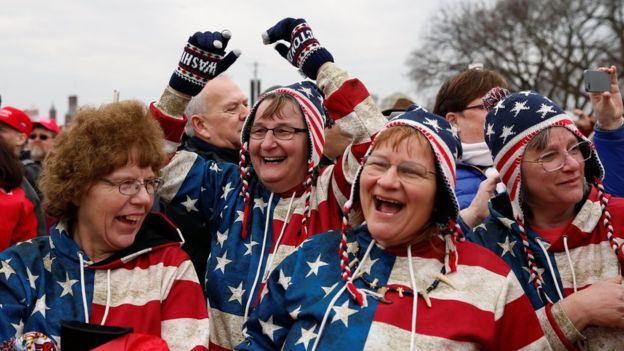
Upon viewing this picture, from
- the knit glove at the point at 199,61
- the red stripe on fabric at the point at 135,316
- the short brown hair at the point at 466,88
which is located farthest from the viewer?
the short brown hair at the point at 466,88

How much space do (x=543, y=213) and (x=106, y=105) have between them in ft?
6.38

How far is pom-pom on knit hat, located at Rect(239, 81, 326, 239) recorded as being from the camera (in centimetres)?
347

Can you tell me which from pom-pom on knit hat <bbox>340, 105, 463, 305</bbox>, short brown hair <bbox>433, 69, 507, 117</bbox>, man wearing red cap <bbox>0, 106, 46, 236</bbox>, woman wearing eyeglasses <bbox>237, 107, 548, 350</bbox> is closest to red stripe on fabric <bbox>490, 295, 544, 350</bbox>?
woman wearing eyeglasses <bbox>237, 107, 548, 350</bbox>

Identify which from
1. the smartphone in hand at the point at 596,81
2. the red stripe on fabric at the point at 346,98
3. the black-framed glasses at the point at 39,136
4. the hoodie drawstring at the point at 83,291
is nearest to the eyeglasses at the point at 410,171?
the red stripe on fabric at the point at 346,98

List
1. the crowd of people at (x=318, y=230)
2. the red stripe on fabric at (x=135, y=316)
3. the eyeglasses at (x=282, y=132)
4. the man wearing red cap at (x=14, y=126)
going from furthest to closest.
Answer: the man wearing red cap at (x=14, y=126) → the eyeglasses at (x=282, y=132) → the red stripe on fabric at (x=135, y=316) → the crowd of people at (x=318, y=230)

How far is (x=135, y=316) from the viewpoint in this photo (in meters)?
2.86

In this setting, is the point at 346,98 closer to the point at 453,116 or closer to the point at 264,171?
the point at 264,171

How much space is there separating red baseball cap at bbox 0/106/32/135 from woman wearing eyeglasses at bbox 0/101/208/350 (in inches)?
174

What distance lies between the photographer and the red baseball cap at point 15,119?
7090 mm

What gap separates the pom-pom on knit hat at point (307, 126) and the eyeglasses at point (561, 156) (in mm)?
1025

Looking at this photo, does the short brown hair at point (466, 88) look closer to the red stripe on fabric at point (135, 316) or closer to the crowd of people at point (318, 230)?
the crowd of people at point (318, 230)

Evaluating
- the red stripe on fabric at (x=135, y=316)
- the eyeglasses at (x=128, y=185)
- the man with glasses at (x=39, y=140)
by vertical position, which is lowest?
the man with glasses at (x=39, y=140)

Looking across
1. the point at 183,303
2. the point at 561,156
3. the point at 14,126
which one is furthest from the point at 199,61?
the point at 14,126

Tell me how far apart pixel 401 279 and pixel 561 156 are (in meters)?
0.91
